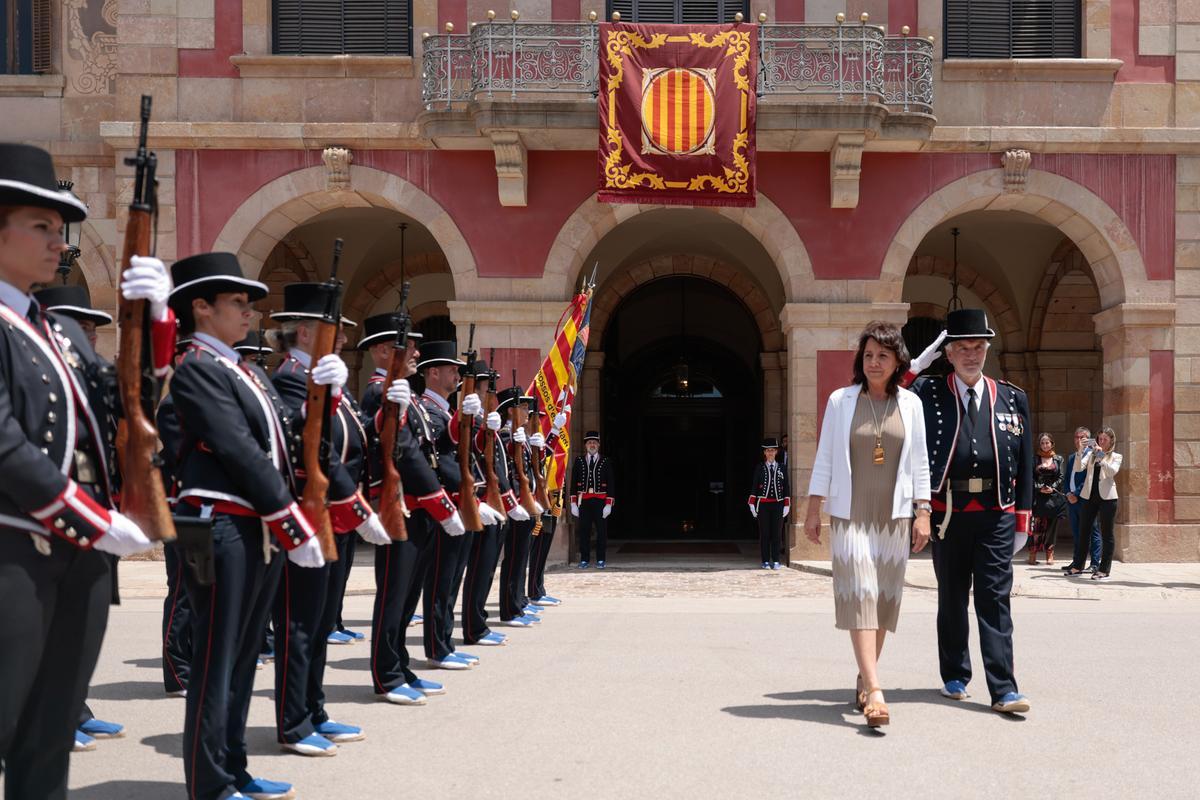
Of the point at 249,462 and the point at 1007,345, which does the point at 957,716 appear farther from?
the point at 1007,345

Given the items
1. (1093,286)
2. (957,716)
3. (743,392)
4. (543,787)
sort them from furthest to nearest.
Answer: (743,392), (1093,286), (957,716), (543,787)

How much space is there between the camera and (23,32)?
17500 mm

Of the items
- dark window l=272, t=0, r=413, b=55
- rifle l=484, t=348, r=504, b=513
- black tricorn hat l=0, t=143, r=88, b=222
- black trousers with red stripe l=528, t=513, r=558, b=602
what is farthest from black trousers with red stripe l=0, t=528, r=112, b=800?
dark window l=272, t=0, r=413, b=55

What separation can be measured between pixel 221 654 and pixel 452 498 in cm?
354

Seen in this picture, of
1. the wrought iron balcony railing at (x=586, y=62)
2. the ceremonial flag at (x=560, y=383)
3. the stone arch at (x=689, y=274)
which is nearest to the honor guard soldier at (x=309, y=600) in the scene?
the ceremonial flag at (x=560, y=383)

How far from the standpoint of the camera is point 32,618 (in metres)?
3.57

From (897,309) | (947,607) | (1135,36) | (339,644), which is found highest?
(1135,36)

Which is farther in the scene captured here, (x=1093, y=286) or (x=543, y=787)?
(x=1093, y=286)

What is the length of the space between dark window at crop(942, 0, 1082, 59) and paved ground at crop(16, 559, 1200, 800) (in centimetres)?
926

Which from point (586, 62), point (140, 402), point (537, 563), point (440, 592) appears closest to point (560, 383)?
point (537, 563)

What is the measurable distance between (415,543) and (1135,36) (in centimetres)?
1381

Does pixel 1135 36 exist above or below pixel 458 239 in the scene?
above

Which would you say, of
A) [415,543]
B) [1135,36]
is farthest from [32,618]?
[1135,36]

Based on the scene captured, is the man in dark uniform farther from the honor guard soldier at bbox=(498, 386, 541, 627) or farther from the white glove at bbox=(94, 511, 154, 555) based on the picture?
the white glove at bbox=(94, 511, 154, 555)
